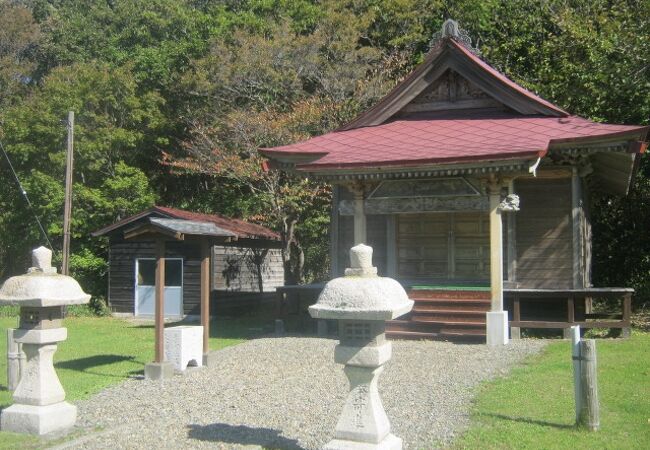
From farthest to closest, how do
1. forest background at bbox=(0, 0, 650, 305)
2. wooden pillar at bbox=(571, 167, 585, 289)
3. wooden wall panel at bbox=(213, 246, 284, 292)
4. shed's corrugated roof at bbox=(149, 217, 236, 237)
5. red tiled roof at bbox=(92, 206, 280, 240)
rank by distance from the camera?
wooden wall panel at bbox=(213, 246, 284, 292) → forest background at bbox=(0, 0, 650, 305) → red tiled roof at bbox=(92, 206, 280, 240) → wooden pillar at bbox=(571, 167, 585, 289) → shed's corrugated roof at bbox=(149, 217, 236, 237)

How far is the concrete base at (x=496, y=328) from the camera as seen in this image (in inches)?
516

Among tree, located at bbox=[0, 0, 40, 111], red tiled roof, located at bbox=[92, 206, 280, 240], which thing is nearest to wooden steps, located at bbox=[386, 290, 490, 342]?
red tiled roof, located at bbox=[92, 206, 280, 240]

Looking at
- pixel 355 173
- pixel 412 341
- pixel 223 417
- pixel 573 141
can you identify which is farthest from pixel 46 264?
pixel 573 141

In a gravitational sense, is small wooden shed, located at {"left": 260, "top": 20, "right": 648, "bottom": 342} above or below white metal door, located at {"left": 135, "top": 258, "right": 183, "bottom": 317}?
above

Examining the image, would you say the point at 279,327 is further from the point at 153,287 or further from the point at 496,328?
the point at 153,287

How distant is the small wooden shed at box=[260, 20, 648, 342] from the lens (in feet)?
43.5

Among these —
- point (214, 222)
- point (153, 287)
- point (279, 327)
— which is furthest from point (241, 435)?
point (153, 287)

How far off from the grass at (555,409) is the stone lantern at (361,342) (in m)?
1.28

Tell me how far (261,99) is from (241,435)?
16.9 meters

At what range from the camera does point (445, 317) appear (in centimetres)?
1388

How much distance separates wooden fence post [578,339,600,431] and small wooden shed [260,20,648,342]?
18.8 feet

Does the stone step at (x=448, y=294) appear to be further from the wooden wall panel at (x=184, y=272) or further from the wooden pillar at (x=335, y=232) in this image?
the wooden wall panel at (x=184, y=272)

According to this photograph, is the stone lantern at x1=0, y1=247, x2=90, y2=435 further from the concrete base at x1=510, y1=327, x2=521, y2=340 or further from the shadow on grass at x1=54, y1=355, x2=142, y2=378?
the concrete base at x1=510, y1=327, x2=521, y2=340

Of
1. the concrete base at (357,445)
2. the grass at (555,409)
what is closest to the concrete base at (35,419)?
the concrete base at (357,445)
